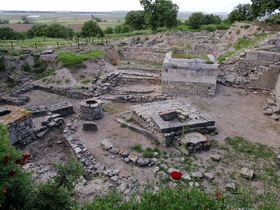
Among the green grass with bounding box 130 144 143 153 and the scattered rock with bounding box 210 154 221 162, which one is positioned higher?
the scattered rock with bounding box 210 154 221 162

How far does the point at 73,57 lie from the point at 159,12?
66.4 ft

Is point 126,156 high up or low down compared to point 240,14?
down

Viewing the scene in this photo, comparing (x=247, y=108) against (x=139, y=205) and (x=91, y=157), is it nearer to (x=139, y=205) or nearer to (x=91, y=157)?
(x=91, y=157)

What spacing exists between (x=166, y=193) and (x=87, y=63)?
14115 mm

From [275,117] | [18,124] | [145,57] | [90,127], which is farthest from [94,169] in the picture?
[145,57]

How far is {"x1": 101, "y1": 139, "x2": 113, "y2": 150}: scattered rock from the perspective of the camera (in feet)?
27.8

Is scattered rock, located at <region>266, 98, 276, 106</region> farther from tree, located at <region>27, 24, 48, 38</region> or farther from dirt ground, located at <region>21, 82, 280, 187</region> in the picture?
tree, located at <region>27, 24, 48, 38</region>

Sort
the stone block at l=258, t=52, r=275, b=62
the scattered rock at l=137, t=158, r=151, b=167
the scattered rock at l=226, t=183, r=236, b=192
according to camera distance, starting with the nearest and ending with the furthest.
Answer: the scattered rock at l=226, t=183, r=236, b=192, the scattered rock at l=137, t=158, r=151, b=167, the stone block at l=258, t=52, r=275, b=62

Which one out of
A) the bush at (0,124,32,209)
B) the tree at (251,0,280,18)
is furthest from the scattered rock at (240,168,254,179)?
the tree at (251,0,280,18)

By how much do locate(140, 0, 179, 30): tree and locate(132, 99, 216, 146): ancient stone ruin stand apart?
81.0ft

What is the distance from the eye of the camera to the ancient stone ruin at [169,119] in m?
8.55

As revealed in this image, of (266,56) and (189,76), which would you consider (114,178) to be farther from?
(266,56)

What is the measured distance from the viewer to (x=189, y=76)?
12.6 meters

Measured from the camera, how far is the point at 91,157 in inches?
318
